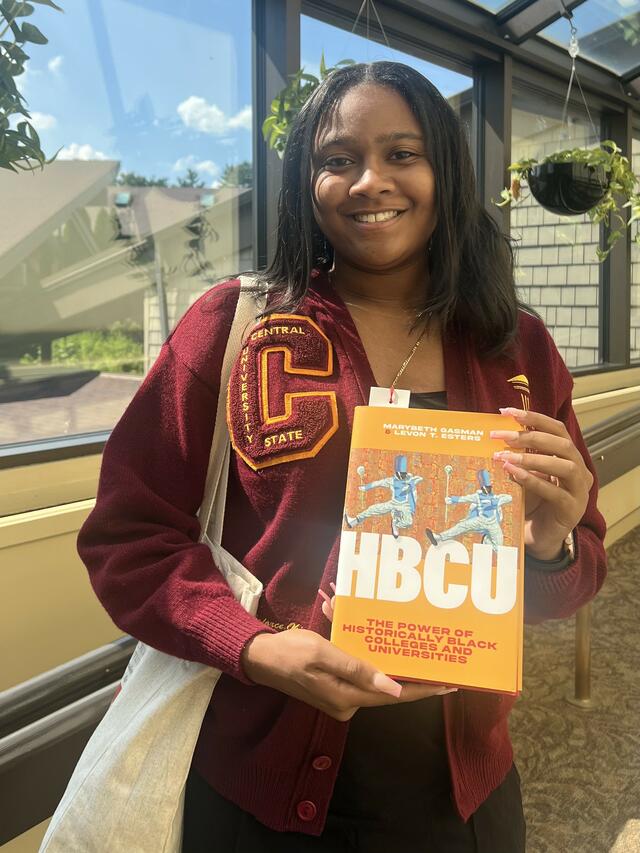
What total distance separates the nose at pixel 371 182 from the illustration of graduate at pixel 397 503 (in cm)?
37

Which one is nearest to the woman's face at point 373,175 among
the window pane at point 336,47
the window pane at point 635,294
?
the window pane at point 336,47

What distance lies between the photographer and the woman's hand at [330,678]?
0.75 m

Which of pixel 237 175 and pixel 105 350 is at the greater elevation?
pixel 237 175

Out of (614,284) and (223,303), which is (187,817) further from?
(614,284)

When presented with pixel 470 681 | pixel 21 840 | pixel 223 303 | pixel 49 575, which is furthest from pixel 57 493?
pixel 470 681

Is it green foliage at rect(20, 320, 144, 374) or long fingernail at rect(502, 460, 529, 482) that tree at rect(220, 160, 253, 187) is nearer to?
green foliage at rect(20, 320, 144, 374)

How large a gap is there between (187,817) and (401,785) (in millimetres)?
275

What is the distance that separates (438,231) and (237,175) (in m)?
1.80

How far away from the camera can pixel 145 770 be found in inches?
35.3

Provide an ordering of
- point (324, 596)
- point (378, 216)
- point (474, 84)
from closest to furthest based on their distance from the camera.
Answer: point (324, 596)
point (378, 216)
point (474, 84)

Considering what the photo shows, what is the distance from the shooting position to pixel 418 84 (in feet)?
3.19

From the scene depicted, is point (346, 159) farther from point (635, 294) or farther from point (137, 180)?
point (635, 294)

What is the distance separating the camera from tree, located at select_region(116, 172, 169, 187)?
7.55 ft

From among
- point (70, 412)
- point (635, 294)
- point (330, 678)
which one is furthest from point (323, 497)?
point (635, 294)
